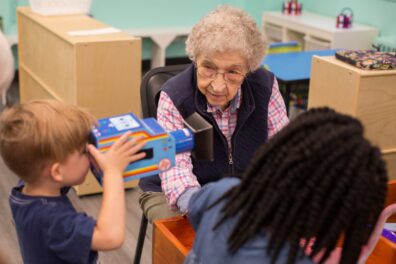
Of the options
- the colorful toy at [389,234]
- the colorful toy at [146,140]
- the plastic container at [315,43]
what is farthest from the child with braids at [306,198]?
the plastic container at [315,43]

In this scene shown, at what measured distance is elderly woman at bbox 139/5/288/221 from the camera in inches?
73.3

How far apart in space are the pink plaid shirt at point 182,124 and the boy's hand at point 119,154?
0.46m

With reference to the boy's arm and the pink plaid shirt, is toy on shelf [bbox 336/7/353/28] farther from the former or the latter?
the boy's arm

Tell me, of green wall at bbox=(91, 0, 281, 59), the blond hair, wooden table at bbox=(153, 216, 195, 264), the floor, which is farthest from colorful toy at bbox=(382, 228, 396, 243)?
green wall at bbox=(91, 0, 281, 59)

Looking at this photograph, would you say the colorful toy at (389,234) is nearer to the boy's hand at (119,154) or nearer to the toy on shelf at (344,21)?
the boy's hand at (119,154)

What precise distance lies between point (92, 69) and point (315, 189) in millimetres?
2259

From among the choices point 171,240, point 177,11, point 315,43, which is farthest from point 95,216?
point 177,11

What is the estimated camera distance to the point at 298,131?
1.09 meters

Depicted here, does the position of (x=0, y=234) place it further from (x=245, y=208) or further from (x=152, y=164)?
(x=245, y=208)

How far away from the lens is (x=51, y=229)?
4.35 feet

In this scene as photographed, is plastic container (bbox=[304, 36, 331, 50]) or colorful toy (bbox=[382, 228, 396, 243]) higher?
plastic container (bbox=[304, 36, 331, 50])

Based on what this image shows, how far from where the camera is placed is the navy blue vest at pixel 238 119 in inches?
74.4

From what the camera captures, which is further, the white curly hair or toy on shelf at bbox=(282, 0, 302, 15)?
toy on shelf at bbox=(282, 0, 302, 15)

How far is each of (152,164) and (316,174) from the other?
40 centimetres
